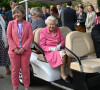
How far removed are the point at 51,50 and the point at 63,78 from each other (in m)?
0.56

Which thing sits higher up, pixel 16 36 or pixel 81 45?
pixel 16 36

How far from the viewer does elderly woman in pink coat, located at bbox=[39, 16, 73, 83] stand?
3.86 m

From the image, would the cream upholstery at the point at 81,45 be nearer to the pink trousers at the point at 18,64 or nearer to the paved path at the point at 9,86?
the pink trousers at the point at 18,64

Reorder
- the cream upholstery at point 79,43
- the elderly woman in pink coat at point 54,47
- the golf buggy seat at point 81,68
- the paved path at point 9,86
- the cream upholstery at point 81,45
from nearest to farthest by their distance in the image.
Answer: the golf buggy seat at point 81,68
the cream upholstery at point 81,45
the cream upholstery at point 79,43
the elderly woman in pink coat at point 54,47
the paved path at point 9,86

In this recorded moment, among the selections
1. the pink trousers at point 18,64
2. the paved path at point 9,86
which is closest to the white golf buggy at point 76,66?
the paved path at point 9,86

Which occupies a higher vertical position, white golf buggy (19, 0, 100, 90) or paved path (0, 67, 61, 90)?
white golf buggy (19, 0, 100, 90)

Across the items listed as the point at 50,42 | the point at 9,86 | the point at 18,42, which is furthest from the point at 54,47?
the point at 9,86

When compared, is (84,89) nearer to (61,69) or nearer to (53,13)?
(61,69)

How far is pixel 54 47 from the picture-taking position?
4086 mm

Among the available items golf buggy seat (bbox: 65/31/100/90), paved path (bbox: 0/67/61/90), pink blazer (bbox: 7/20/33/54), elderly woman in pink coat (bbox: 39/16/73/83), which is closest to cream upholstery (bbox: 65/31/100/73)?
golf buggy seat (bbox: 65/31/100/90)

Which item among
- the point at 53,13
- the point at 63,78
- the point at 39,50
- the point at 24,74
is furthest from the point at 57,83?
the point at 53,13

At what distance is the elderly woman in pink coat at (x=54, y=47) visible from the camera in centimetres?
386

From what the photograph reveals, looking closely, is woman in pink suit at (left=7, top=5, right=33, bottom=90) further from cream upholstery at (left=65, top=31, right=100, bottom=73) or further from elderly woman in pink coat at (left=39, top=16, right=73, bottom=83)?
cream upholstery at (left=65, top=31, right=100, bottom=73)

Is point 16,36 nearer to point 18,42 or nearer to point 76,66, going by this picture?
point 18,42
